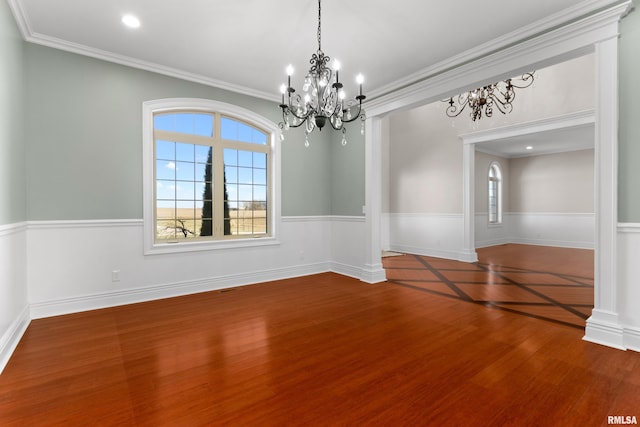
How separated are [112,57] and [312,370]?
4.05m

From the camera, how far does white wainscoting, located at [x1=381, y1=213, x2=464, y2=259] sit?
706 cm

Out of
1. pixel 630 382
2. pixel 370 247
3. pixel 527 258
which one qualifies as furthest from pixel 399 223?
pixel 630 382

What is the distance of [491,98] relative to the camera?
17.0 ft

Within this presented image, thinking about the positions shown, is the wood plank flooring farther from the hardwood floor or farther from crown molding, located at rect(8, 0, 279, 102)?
crown molding, located at rect(8, 0, 279, 102)

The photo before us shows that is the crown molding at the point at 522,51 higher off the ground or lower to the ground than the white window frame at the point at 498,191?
higher

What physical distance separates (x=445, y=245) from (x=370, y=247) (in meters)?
3.23

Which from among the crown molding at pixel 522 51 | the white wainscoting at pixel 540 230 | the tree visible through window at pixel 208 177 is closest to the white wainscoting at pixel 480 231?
the white wainscoting at pixel 540 230

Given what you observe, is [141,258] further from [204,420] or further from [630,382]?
[630,382]

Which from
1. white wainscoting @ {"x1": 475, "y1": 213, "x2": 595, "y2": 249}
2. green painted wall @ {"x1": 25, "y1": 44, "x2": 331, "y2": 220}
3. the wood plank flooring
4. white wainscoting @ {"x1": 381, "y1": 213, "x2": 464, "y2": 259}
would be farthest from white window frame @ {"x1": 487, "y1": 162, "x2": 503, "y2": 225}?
green painted wall @ {"x1": 25, "y1": 44, "x2": 331, "y2": 220}

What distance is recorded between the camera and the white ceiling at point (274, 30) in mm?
2768

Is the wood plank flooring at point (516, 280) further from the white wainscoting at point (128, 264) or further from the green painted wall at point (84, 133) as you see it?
the green painted wall at point (84, 133)

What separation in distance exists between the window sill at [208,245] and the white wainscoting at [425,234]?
4.23m

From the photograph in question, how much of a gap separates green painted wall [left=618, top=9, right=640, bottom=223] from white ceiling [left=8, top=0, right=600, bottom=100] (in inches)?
14.3

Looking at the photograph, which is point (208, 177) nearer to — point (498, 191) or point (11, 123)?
point (11, 123)
